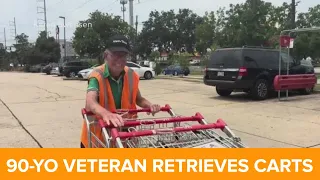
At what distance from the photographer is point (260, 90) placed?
13.2 meters

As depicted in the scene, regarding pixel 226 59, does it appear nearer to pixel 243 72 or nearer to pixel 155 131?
pixel 243 72

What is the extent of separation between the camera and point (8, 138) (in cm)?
760

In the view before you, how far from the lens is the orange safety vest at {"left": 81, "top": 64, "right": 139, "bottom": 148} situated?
10.8 ft

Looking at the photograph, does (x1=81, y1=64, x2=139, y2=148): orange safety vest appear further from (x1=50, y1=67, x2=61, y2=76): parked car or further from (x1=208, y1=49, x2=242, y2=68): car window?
(x1=50, y1=67, x2=61, y2=76): parked car

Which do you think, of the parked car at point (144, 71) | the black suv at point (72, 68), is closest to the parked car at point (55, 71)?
the black suv at point (72, 68)

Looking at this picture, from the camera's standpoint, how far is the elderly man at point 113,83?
325 centimetres

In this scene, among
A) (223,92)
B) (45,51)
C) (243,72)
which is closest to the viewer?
(243,72)

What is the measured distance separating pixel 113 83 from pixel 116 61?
0.21m

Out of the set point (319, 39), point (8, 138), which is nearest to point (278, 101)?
point (8, 138)

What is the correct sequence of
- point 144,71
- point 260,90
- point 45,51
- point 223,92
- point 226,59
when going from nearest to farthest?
point 260,90, point 226,59, point 223,92, point 144,71, point 45,51

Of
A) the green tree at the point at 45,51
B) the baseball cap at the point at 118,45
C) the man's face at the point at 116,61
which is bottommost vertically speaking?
the man's face at the point at 116,61

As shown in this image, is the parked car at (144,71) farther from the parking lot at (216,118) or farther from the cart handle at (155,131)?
the cart handle at (155,131)

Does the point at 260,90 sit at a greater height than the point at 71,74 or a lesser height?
greater

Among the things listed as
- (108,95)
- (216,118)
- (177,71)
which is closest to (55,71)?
(177,71)
